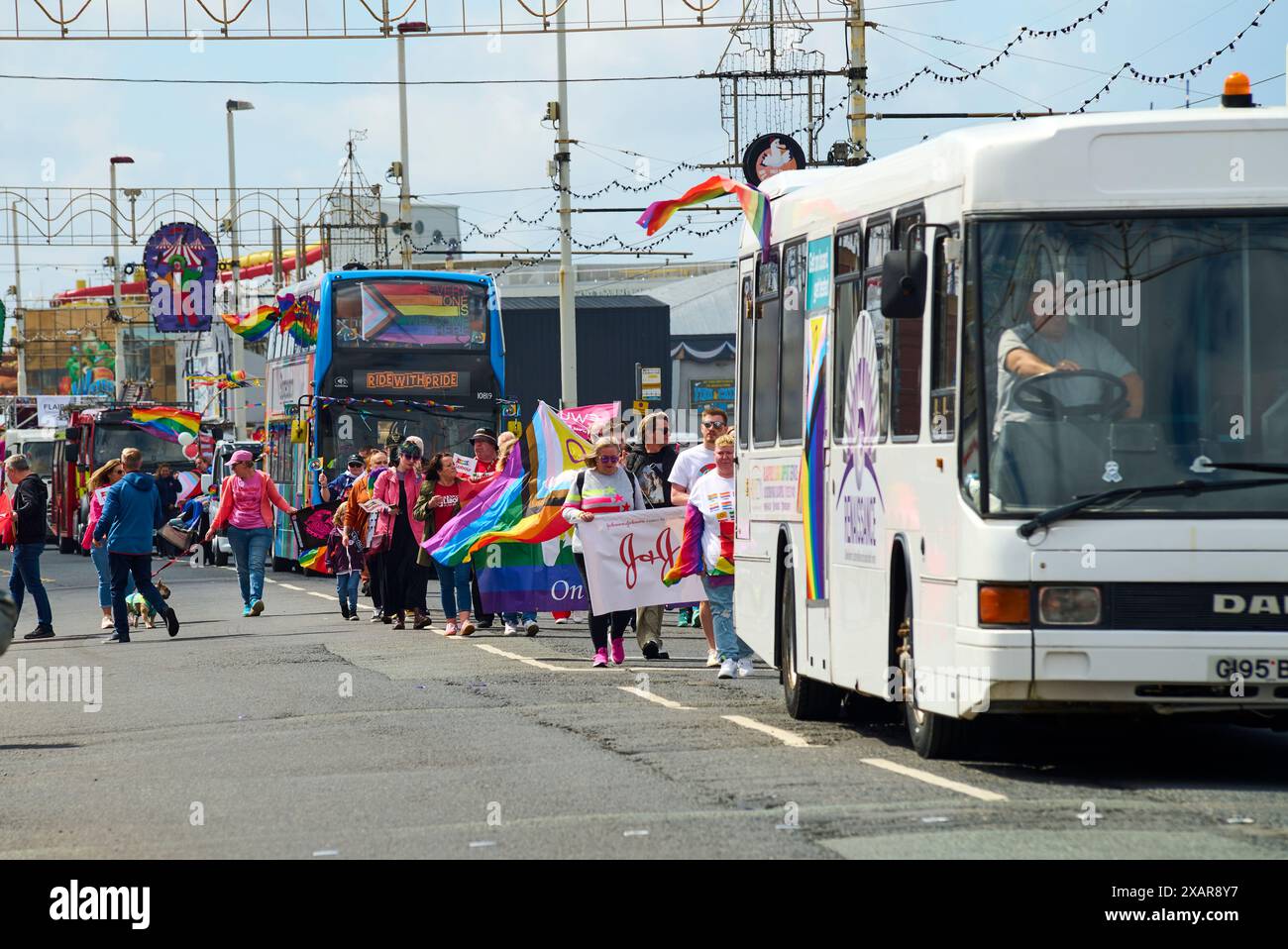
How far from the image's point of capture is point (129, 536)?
22453mm

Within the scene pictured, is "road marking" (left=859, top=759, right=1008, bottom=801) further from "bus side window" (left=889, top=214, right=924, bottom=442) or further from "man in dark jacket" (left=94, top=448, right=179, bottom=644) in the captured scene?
"man in dark jacket" (left=94, top=448, right=179, bottom=644)

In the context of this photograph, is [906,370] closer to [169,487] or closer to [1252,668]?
[1252,668]

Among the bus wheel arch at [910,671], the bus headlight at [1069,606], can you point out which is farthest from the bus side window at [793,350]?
the bus headlight at [1069,606]

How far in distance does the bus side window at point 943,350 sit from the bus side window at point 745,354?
425 cm

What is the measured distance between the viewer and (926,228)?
34.3ft

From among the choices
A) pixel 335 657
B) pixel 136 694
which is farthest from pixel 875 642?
pixel 335 657

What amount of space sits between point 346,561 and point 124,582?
2.44 meters

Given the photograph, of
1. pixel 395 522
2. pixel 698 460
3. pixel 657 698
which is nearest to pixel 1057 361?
pixel 657 698

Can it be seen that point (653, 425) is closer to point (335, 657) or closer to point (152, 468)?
point (335, 657)

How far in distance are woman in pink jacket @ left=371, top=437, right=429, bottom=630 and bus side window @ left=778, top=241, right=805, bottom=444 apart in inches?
371

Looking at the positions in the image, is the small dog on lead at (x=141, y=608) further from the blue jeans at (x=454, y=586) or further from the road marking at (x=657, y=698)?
the road marking at (x=657, y=698)

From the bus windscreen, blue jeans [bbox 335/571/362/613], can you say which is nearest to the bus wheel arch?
blue jeans [bbox 335/571/362/613]

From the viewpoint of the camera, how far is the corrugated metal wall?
73.3 m

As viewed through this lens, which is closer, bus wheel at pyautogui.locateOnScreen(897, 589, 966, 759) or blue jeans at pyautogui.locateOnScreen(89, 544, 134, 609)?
bus wheel at pyautogui.locateOnScreen(897, 589, 966, 759)
